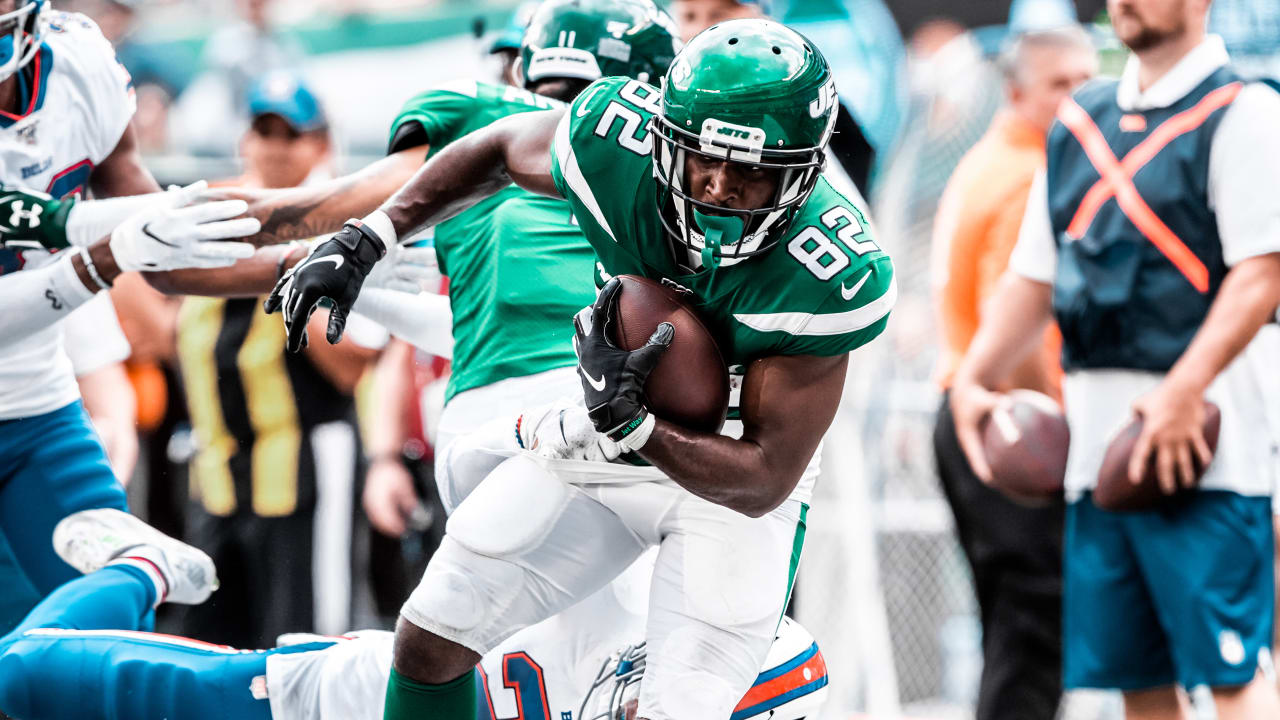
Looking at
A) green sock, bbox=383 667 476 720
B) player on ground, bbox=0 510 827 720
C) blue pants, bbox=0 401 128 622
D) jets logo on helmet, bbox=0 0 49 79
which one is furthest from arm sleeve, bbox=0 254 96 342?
green sock, bbox=383 667 476 720

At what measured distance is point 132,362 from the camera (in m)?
5.68

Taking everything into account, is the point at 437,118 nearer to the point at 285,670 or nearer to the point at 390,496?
the point at 285,670

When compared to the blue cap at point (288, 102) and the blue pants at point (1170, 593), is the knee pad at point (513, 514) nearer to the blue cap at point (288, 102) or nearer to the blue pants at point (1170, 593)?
the blue pants at point (1170, 593)

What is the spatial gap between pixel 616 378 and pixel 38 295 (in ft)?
5.10

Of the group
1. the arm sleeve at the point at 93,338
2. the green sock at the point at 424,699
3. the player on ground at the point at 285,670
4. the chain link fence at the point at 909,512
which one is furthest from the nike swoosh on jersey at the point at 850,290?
the chain link fence at the point at 909,512

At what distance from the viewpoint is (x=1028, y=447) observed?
4.05 m

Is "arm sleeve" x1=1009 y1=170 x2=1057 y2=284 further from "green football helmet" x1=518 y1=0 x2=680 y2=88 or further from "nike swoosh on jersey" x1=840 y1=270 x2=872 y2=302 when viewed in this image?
"nike swoosh on jersey" x1=840 y1=270 x2=872 y2=302

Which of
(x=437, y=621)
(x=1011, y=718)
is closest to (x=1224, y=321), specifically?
(x=1011, y=718)

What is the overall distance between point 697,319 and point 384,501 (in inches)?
118

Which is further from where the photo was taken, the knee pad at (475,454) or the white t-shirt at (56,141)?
the white t-shirt at (56,141)

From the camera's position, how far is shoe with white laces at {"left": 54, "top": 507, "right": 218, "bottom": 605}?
332 centimetres

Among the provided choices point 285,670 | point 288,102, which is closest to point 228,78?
point 288,102

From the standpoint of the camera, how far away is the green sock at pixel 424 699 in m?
2.69

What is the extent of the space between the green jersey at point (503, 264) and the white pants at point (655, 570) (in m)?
0.46
